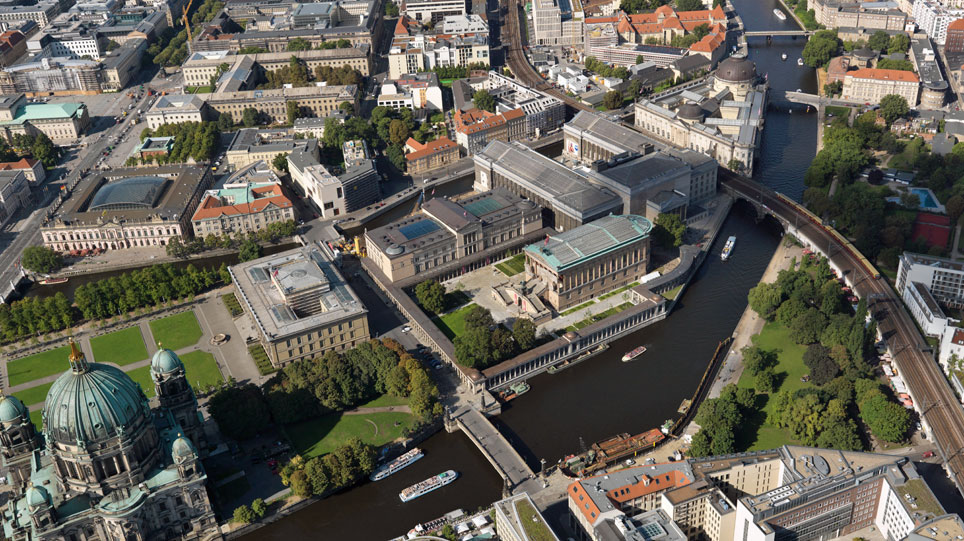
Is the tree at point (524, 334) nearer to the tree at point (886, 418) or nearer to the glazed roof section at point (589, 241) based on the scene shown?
the glazed roof section at point (589, 241)

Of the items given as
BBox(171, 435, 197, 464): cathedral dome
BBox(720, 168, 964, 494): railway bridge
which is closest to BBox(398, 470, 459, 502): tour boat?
BBox(171, 435, 197, 464): cathedral dome

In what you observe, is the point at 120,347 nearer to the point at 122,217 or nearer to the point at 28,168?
the point at 122,217

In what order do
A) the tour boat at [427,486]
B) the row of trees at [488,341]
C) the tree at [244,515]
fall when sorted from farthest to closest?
the row of trees at [488,341], the tour boat at [427,486], the tree at [244,515]

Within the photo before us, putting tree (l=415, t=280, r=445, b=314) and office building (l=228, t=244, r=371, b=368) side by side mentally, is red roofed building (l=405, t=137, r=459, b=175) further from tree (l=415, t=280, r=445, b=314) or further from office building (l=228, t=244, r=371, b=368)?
tree (l=415, t=280, r=445, b=314)

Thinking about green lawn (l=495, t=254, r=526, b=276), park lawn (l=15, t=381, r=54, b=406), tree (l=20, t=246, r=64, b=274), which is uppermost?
tree (l=20, t=246, r=64, b=274)

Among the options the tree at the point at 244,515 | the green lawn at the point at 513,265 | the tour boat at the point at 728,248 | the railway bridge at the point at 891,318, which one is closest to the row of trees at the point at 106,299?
the green lawn at the point at 513,265

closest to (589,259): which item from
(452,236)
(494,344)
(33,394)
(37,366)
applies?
(494,344)

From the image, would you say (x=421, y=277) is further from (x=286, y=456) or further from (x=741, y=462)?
(x=741, y=462)
